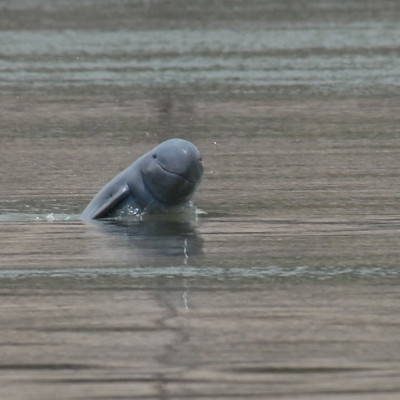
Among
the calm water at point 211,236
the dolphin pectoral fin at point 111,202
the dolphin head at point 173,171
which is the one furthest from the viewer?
the dolphin pectoral fin at point 111,202

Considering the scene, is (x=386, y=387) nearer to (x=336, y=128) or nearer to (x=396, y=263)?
(x=396, y=263)

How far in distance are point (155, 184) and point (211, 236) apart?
1062 mm

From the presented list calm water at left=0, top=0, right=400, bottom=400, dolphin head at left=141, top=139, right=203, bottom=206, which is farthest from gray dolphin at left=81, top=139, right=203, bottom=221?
calm water at left=0, top=0, right=400, bottom=400

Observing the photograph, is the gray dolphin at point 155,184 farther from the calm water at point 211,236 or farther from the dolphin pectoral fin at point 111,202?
the calm water at point 211,236

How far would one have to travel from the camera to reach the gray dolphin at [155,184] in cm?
1292

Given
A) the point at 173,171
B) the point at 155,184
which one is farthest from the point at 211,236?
the point at 155,184

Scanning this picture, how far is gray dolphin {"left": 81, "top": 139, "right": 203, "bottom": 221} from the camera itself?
42.4 ft

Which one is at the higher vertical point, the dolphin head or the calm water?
the dolphin head

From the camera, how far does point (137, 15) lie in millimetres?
35938

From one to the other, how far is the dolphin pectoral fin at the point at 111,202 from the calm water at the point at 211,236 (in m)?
0.18

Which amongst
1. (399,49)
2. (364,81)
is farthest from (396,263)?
(399,49)

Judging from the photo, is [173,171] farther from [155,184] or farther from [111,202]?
[111,202]

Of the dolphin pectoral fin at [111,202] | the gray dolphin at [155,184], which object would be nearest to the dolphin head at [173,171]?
the gray dolphin at [155,184]

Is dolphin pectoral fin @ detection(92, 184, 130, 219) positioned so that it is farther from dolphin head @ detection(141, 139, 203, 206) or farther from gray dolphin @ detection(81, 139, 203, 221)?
dolphin head @ detection(141, 139, 203, 206)
